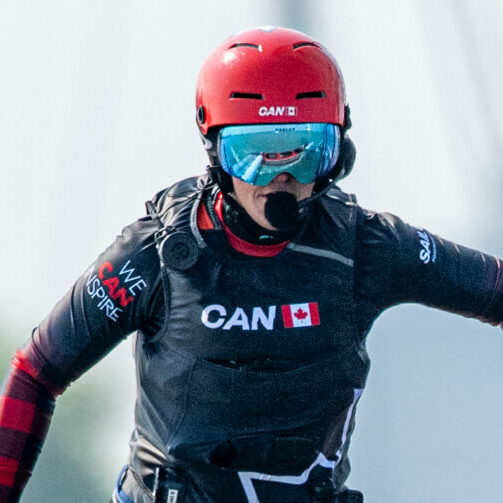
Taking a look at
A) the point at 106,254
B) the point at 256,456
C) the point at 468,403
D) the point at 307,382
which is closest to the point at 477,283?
the point at 307,382

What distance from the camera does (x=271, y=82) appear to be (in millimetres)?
2047

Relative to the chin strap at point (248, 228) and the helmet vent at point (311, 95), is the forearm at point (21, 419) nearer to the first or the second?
the chin strap at point (248, 228)

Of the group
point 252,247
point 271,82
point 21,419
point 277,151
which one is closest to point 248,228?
point 252,247

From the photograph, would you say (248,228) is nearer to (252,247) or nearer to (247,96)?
(252,247)

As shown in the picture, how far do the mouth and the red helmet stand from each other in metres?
0.06

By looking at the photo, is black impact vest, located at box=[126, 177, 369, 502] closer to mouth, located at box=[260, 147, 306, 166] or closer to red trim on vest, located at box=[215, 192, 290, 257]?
red trim on vest, located at box=[215, 192, 290, 257]

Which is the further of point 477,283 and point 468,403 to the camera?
point 468,403

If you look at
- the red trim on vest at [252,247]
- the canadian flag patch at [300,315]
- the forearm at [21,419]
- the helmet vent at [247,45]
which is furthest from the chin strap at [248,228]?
the forearm at [21,419]

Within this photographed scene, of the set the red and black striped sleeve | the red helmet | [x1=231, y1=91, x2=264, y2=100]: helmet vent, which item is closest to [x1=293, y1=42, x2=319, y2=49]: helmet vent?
the red helmet

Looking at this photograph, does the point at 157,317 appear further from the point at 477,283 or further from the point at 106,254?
the point at 477,283

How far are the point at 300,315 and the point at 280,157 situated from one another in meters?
0.27

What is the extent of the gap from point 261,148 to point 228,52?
7.9 inches

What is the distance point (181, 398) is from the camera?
2.06 metres

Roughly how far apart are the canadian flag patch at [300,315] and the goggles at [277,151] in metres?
0.22
